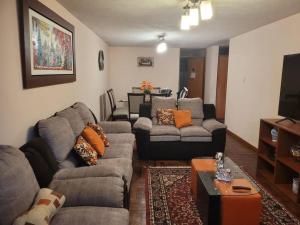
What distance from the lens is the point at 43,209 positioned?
4.56 ft

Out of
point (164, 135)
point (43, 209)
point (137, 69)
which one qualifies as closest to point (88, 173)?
point (43, 209)

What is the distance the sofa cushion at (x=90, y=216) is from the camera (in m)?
1.47

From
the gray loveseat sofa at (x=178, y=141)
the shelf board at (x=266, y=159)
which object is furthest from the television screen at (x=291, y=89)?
the gray loveseat sofa at (x=178, y=141)

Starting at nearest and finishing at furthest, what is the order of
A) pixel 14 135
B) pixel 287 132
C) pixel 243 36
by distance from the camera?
pixel 14 135 → pixel 287 132 → pixel 243 36

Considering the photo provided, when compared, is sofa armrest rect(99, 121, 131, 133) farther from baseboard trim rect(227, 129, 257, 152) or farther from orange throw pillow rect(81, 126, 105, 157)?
→ baseboard trim rect(227, 129, 257, 152)

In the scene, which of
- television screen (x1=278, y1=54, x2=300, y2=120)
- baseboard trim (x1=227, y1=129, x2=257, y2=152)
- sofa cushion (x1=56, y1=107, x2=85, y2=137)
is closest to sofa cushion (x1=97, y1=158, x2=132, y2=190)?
sofa cushion (x1=56, y1=107, x2=85, y2=137)

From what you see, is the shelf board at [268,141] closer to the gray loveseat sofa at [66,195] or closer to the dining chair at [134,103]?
the gray loveseat sofa at [66,195]

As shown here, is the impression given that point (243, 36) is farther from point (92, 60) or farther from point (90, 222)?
point (90, 222)

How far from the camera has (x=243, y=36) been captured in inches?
194

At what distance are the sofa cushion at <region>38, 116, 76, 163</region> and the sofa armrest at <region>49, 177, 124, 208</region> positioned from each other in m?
0.37

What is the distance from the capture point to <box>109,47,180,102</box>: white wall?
25.6ft

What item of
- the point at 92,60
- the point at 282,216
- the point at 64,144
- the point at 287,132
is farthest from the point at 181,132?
the point at 92,60

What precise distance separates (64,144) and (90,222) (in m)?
0.96

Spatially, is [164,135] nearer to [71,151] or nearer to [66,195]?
[71,151]
